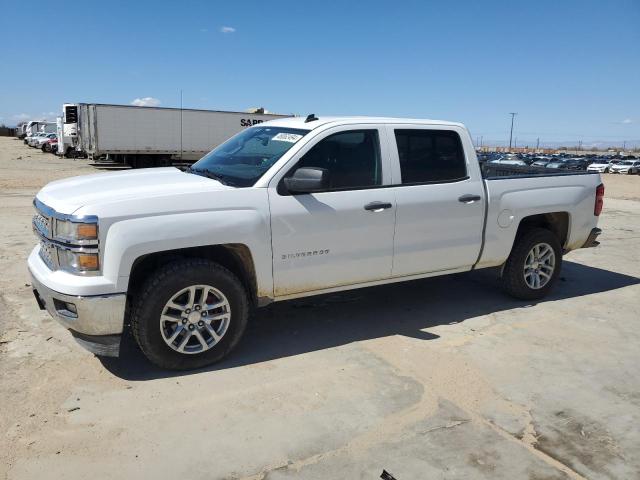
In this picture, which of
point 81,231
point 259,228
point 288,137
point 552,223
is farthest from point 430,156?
point 81,231

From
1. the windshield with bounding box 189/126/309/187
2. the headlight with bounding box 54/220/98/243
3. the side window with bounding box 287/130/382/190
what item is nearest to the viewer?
the headlight with bounding box 54/220/98/243

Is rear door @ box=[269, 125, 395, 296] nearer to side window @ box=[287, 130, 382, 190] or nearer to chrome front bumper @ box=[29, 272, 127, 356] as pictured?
side window @ box=[287, 130, 382, 190]

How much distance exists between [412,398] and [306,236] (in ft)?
4.77

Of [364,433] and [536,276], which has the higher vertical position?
[536,276]

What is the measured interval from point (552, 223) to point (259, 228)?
368 centimetres

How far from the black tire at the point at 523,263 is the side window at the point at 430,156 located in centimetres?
114

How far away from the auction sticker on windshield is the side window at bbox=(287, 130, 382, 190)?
0.20 metres

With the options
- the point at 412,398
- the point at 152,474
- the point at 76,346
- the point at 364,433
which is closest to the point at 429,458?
the point at 364,433

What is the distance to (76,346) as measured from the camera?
4.47 metres

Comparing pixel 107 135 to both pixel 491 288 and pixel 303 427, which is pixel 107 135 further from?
pixel 303 427

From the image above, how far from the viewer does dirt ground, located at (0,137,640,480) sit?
3070 millimetres

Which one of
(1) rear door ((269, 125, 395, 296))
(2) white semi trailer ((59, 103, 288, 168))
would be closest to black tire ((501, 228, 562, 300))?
(1) rear door ((269, 125, 395, 296))

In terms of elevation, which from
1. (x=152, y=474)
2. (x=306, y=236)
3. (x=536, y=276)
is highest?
(x=306, y=236)

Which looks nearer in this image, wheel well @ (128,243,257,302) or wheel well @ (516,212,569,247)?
wheel well @ (128,243,257,302)
